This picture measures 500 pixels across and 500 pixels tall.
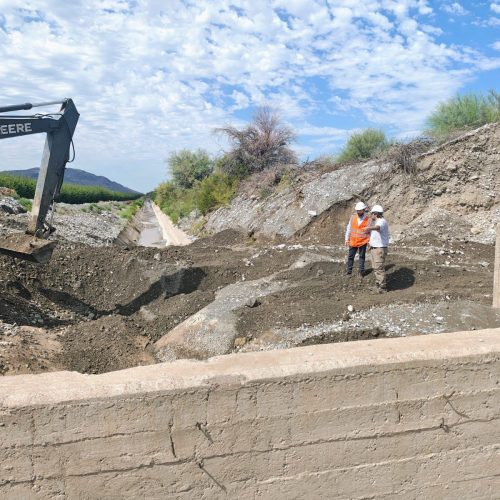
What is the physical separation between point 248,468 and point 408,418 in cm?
102

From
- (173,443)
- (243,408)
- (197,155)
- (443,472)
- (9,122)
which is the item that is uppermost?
(197,155)

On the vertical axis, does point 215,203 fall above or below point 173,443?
above

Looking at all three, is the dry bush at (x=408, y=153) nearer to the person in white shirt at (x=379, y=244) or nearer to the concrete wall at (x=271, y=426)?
the person in white shirt at (x=379, y=244)

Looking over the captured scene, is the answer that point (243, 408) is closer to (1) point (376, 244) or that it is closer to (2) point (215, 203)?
(1) point (376, 244)

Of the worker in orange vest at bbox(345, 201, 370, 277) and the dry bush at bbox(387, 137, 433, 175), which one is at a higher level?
the dry bush at bbox(387, 137, 433, 175)

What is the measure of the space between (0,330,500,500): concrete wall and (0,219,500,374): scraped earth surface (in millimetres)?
3814

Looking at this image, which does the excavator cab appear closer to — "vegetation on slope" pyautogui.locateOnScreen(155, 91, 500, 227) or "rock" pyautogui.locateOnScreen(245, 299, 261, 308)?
"rock" pyautogui.locateOnScreen(245, 299, 261, 308)

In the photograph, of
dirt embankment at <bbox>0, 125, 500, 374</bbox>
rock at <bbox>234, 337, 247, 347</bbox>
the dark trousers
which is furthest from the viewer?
the dark trousers

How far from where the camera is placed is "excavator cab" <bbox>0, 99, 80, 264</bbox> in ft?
28.0

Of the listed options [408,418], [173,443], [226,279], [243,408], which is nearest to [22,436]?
[173,443]

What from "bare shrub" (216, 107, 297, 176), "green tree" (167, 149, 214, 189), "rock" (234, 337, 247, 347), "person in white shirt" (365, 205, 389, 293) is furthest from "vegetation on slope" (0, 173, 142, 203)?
"rock" (234, 337, 247, 347)

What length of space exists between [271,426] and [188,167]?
44938 mm

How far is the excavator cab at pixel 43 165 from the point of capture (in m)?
8.55

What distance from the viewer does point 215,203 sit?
26234 millimetres
